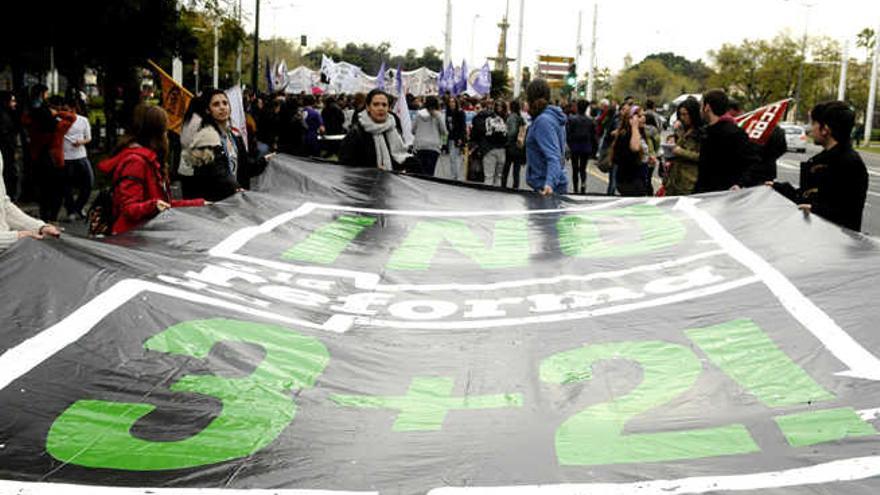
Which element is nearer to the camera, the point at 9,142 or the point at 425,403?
the point at 425,403

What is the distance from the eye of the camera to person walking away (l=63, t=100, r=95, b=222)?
43.5ft

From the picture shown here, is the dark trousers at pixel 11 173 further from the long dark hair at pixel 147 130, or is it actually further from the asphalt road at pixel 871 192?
the asphalt road at pixel 871 192

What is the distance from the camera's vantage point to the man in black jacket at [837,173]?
615 cm

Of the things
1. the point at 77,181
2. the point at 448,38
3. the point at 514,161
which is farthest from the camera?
the point at 448,38

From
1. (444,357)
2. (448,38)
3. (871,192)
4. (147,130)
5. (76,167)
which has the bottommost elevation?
(871,192)

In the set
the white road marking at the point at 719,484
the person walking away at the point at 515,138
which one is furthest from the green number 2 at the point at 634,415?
the person walking away at the point at 515,138

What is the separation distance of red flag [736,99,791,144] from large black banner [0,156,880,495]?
10.8 feet

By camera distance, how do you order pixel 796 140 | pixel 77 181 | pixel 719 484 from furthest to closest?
pixel 796 140
pixel 77 181
pixel 719 484

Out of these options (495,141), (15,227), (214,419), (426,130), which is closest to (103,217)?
(15,227)

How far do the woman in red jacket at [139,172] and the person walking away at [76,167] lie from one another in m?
7.57

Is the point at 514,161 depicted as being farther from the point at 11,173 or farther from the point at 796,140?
the point at 796,140

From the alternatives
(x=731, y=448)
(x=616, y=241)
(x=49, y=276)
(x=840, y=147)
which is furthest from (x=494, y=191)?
(x=731, y=448)

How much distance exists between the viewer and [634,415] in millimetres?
3803

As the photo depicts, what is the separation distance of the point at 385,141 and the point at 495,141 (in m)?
7.18
